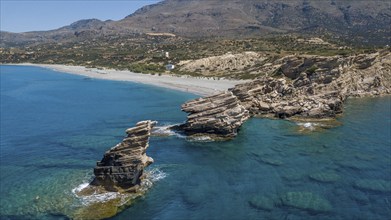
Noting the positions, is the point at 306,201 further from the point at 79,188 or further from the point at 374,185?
the point at 79,188

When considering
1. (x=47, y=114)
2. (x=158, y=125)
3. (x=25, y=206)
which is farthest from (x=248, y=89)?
(x=25, y=206)

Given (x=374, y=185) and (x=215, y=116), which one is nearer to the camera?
(x=374, y=185)

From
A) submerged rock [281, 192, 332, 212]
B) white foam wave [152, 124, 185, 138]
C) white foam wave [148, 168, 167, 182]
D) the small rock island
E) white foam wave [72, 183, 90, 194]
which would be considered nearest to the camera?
submerged rock [281, 192, 332, 212]

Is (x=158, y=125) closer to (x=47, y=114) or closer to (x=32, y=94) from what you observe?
(x=47, y=114)

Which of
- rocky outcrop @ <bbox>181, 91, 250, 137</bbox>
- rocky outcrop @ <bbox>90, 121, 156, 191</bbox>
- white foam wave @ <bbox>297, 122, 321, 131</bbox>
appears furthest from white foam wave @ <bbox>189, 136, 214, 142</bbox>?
rocky outcrop @ <bbox>90, 121, 156, 191</bbox>

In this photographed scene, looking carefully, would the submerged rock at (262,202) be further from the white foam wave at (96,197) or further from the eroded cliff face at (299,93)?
the eroded cliff face at (299,93)

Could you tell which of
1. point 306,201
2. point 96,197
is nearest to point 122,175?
point 96,197

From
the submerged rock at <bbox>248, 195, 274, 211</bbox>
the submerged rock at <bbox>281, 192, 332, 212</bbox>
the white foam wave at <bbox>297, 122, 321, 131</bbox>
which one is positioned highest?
the white foam wave at <bbox>297, 122, 321, 131</bbox>

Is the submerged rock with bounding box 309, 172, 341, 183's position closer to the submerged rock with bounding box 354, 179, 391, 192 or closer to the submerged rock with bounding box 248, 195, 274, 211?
the submerged rock with bounding box 354, 179, 391, 192
